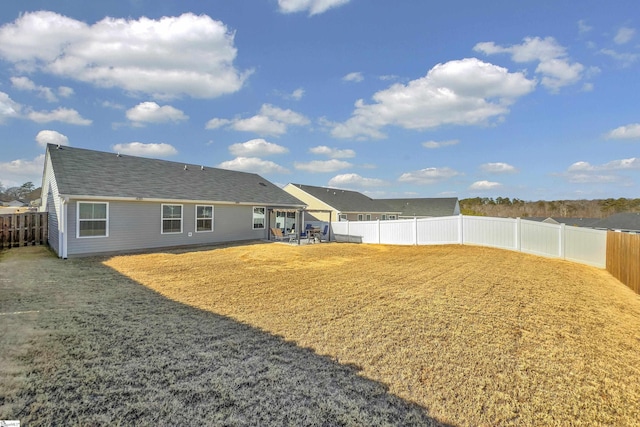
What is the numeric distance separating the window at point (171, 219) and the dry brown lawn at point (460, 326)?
4.38m

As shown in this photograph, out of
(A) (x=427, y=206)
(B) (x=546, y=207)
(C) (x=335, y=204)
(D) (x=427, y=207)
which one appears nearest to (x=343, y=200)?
(C) (x=335, y=204)

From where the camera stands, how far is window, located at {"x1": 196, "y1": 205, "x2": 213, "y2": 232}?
15.8 meters

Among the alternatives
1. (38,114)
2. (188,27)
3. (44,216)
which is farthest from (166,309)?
(38,114)

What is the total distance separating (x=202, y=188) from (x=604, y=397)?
1713 centimetres

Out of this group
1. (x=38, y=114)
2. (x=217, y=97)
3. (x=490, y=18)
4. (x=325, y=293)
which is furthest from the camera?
(x=217, y=97)

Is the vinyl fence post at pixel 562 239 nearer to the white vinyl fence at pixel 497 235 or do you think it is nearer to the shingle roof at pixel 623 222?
the white vinyl fence at pixel 497 235

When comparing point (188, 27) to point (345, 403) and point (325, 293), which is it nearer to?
point (325, 293)

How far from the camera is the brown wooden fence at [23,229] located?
42.1 feet

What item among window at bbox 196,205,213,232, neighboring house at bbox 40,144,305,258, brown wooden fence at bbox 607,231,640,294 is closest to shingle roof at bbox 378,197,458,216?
neighboring house at bbox 40,144,305,258

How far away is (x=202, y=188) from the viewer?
16.8 meters

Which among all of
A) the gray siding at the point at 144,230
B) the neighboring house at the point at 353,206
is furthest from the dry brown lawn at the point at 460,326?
the neighboring house at the point at 353,206

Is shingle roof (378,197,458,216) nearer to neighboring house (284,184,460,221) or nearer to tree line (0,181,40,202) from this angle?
neighboring house (284,184,460,221)

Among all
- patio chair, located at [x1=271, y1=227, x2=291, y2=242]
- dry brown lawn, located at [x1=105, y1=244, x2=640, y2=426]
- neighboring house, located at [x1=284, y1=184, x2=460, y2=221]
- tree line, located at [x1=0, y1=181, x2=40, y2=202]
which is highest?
tree line, located at [x1=0, y1=181, x2=40, y2=202]

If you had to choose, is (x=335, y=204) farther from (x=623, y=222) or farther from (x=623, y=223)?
(x=623, y=222)
